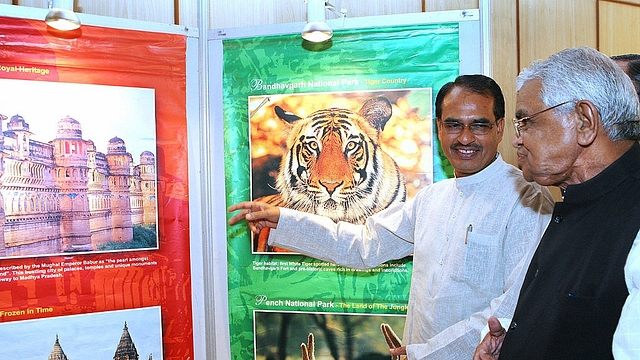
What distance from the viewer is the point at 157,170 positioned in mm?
2527

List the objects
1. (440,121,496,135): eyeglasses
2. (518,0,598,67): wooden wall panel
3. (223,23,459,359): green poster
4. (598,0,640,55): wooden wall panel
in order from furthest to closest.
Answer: (598,0,640,55): wooden wall panel → (518,0,598,67): wooden wall panel → (223,23,459,359): green poster → (440,121,496,135): eyeglasses

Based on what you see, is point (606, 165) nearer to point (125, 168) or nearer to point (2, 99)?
point (125, 168)

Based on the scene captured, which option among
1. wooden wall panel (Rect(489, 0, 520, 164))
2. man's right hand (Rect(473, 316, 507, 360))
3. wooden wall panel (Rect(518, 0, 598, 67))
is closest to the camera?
man's right hand (Rect(473, 316, 507, 360))

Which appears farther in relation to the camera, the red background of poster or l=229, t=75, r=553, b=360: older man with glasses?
the red background of poster

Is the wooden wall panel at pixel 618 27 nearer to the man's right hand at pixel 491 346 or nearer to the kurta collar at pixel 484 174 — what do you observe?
the kurta collar at pixel 484 174

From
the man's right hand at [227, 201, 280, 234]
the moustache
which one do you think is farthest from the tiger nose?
the moustache

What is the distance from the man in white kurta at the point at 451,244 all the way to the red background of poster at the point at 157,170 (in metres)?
0.52

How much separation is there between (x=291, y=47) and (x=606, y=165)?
157 cm

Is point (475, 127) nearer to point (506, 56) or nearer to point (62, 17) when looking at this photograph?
point (506, 56)

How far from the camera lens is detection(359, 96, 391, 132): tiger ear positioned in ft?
8.24

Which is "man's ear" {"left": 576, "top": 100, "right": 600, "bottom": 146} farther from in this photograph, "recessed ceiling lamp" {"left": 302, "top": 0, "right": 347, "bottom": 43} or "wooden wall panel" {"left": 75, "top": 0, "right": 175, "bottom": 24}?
"wooden wall panel" {"left": 75, "top": 0, "right": 175, "bottom": 24}

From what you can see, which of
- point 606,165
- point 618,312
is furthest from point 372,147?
point 618,312

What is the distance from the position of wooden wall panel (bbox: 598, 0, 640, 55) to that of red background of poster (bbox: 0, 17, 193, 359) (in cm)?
267

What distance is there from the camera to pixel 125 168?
8.09ft
